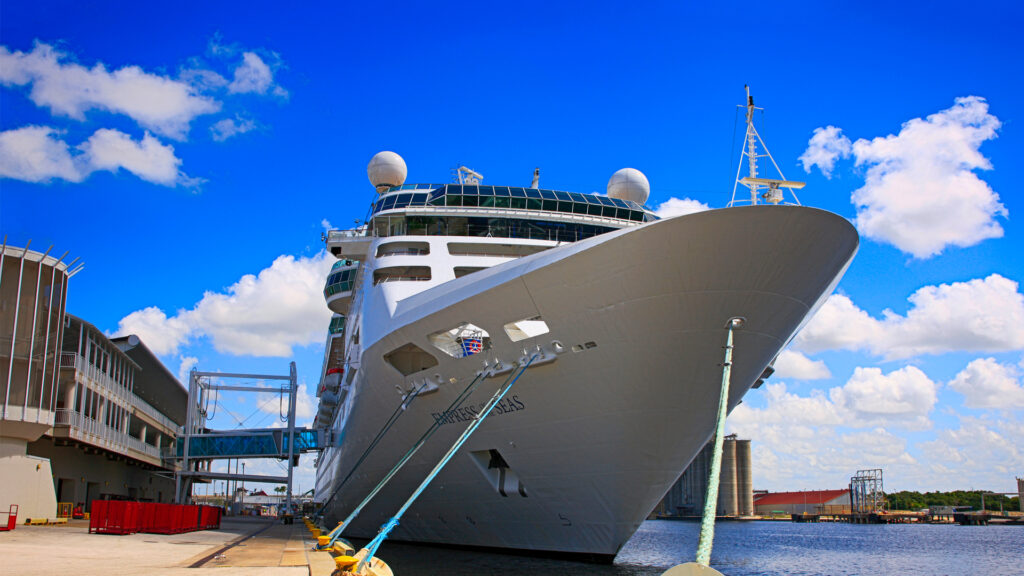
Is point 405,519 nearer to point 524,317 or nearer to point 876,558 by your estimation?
point 524,317

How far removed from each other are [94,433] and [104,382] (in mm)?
3067

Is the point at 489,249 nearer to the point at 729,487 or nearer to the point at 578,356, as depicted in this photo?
the point at 578,356

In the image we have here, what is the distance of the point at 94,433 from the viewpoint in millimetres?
26172

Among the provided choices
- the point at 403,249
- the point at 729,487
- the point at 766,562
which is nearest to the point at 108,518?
the point at 403,249

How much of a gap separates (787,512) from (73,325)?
316 feet

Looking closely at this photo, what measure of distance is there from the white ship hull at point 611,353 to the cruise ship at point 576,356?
0.02 metres

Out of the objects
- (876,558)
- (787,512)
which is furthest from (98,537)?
(787,512)

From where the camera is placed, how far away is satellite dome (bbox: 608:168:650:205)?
24359mm

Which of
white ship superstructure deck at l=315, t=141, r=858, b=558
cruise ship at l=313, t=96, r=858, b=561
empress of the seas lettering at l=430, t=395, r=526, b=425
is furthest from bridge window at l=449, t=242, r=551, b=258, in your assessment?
empress of the seas lettering at l=430, t=395, r=526, b=425

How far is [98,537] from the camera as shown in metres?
15.0

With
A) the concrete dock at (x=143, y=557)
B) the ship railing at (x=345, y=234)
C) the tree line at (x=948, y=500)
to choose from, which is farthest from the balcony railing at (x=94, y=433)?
the tree line at (x=948, y=500)

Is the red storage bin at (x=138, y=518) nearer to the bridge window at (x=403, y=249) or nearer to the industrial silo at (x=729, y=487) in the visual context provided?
the bridge window at (x=403, y=249)

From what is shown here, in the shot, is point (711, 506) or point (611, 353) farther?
point (611, 353)

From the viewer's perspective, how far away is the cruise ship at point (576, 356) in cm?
1096
